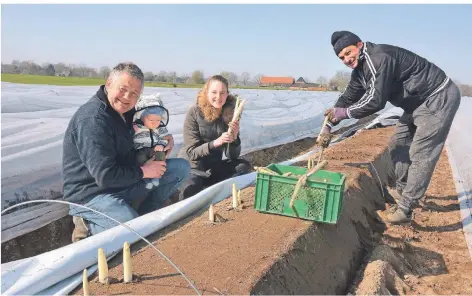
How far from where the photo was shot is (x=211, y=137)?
437 cm

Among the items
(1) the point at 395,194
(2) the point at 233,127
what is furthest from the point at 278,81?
(2) the point at 233,127

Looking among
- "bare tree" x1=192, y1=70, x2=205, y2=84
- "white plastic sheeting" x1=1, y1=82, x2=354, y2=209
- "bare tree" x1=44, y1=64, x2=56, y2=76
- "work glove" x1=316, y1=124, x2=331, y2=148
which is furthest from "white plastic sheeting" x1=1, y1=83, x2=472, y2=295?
"bare tree" x1=192, y1=70, x2=205, y2=84

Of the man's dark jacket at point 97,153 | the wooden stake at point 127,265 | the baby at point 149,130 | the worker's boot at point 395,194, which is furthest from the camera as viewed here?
the worker's boot at point 395,194

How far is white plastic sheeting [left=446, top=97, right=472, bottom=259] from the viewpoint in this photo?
430 centimetres

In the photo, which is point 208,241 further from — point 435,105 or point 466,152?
point 466,152

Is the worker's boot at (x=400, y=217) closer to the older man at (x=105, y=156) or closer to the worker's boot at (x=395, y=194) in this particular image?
the worker's boot at (x=395, y=194)

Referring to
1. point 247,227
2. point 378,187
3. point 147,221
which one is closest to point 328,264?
point 247,227

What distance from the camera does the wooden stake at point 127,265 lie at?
218cm

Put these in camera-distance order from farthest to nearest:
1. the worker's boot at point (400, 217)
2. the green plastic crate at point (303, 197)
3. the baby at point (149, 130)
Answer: the worker's boot at point (400, 217) < the baby at point (149, 130) < the green plastic crate at point (303, 197)

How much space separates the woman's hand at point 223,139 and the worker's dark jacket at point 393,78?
46.3 inches

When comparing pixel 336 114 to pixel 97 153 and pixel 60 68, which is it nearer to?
pixel 97 153

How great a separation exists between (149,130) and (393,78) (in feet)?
7.46

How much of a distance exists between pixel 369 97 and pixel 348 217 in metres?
1.10

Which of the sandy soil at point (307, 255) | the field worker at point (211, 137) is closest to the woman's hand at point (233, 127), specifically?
the field worker at point (211, 137)
